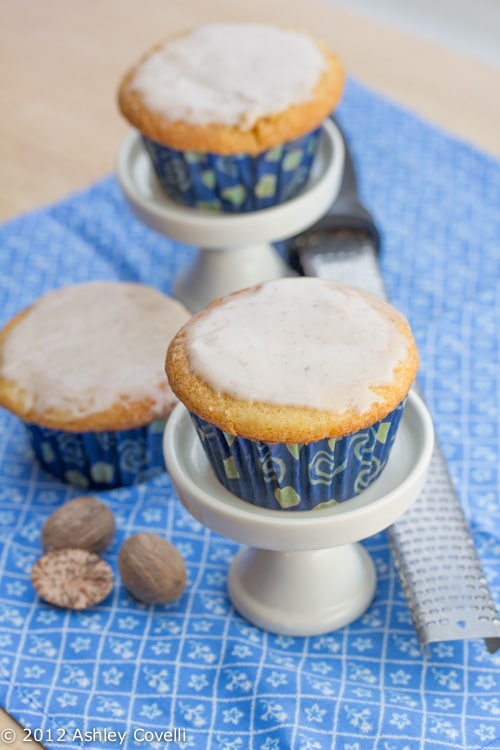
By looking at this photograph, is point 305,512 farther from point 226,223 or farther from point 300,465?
point 226,223

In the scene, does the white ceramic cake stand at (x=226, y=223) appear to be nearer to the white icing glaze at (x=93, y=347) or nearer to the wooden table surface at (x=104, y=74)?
the white icing glaze at (x=93, y=347)

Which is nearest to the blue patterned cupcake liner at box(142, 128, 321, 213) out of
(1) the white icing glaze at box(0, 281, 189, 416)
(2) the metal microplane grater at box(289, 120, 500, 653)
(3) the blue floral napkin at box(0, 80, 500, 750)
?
(1) the white icing glaze at box(0, 281, 189, 416)

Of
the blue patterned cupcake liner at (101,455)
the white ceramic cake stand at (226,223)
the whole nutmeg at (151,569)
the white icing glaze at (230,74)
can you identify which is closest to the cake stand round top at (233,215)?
the white ceramic cake stand at (226,223)

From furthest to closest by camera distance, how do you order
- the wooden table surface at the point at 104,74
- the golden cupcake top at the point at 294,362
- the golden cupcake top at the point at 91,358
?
the wooden table surface at the point at 104,74 → the golden cupcake top at the point at 91,358 → the golden cupcake top at the point at 294,362

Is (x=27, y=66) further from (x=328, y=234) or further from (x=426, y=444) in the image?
(x=426, y=444)

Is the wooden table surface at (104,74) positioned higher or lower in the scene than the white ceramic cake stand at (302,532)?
lower
